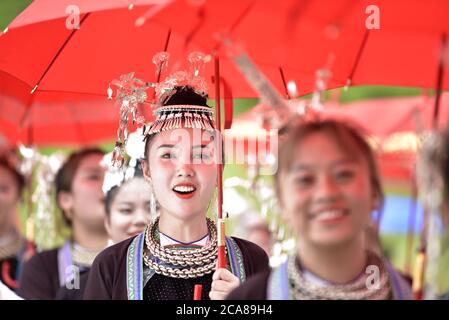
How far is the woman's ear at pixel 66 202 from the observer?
4.19m

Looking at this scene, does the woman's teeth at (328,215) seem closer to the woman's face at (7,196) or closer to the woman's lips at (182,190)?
the woman's lips at (182,190)

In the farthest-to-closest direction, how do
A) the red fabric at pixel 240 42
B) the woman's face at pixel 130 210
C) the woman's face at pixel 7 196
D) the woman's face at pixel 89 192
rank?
the woman's face at pixel 7 196 → the woman's face at pixel 89 192 → the woman's face at pixel 130 210 → the red fabric at pixel 240 42

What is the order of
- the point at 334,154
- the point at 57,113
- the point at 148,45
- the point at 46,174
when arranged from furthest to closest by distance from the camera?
the point at 57,113 → the point at 46,174 → the point at 148,45 → the point at 334,154

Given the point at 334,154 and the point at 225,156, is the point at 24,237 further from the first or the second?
the point at 334,154

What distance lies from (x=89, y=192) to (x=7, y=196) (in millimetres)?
721

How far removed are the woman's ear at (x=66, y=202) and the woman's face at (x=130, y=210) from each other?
A: 0.58 m

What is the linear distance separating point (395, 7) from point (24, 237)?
2.76m

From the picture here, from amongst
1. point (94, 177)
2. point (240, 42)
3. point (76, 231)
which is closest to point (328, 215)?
point (240, 42)

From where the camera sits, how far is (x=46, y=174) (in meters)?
4.62

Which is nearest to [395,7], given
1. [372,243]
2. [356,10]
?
[356,10]

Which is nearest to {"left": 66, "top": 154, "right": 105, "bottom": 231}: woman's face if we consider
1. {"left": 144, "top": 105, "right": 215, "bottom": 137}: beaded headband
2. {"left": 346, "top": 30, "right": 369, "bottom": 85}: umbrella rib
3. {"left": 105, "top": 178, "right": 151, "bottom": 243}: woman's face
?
{"left": 105, "top": 178, "right": 151, "bottom": 243}: woman's face

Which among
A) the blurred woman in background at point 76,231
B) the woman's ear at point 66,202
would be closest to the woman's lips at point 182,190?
the blurred woman in background at point 76,231

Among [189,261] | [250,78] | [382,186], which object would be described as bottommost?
[189,261]

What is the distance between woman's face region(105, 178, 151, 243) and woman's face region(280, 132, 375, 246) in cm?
111
